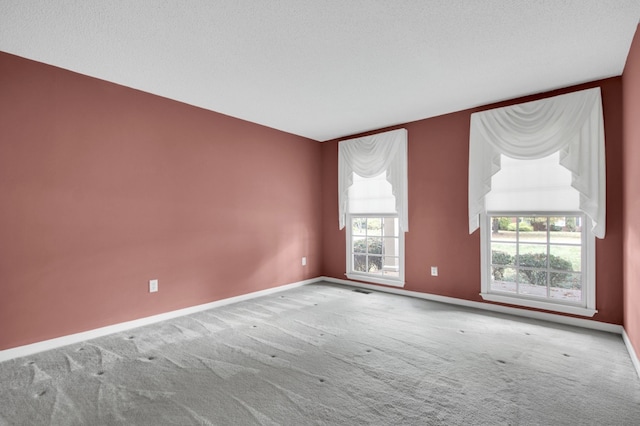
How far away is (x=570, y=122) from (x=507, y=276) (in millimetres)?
1857

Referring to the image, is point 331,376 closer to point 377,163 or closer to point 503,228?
point 503,228

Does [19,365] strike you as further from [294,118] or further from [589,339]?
[589,339]

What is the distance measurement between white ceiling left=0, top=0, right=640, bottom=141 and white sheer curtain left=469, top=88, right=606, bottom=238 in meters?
0.23

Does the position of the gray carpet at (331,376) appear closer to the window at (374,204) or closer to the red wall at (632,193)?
the red wall at (632,193)

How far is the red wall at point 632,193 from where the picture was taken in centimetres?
244

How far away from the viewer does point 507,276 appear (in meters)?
3.87

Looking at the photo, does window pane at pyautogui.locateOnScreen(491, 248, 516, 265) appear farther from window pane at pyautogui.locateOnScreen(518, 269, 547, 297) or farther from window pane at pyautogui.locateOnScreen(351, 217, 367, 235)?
window pane at pyautogui.locateOnScreen(351, 217, 367, 235)

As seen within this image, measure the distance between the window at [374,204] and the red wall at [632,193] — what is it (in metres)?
2.36

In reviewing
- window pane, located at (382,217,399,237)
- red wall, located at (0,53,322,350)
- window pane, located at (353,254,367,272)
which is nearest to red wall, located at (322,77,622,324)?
window pane, located at (382,217,399,237)

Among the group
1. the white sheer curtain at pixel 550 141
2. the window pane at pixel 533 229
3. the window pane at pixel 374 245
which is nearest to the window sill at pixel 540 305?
the window pane at pixel 533 229

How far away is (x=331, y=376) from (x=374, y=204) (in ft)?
10.5

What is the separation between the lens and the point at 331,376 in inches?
92.5

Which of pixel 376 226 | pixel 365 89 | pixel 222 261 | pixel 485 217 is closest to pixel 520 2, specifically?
pixel 365 89

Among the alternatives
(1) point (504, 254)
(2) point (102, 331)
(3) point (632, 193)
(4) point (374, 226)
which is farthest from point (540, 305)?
(2) point (102, 331)
